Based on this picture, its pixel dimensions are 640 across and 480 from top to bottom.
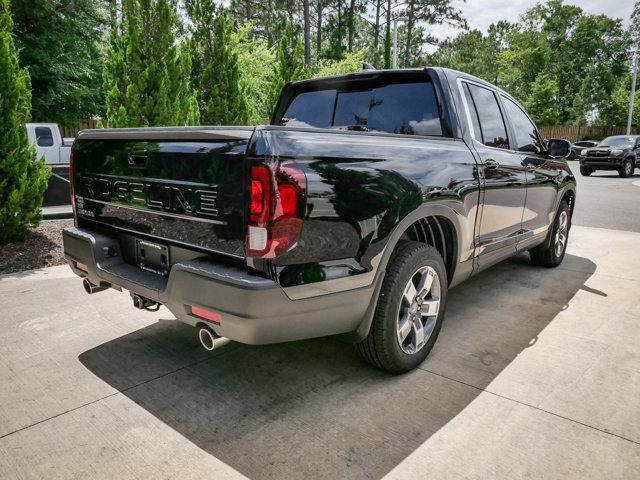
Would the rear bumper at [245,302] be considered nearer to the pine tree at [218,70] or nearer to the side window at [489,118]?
the side window at [489,118]

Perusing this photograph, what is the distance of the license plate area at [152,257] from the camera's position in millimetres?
2621

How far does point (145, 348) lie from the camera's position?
3.32 metres

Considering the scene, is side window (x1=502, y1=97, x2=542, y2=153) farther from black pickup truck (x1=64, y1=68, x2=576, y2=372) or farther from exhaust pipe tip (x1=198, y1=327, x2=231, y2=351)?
exhaust pipe tip (x1=198, y1=327, x2=231, y2=351)

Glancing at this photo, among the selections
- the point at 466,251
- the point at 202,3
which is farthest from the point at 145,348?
the point at 202,3

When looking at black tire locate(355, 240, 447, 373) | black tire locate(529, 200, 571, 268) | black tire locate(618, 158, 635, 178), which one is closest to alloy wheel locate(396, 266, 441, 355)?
black tire locate(355, 240, 447, 373)

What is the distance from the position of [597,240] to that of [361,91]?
5.20m

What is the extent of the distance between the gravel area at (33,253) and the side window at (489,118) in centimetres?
470

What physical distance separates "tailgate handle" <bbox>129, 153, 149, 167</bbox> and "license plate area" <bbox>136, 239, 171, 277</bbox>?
43 cm

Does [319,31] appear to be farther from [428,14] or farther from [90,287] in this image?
[90,287]

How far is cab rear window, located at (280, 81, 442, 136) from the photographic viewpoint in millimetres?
3424

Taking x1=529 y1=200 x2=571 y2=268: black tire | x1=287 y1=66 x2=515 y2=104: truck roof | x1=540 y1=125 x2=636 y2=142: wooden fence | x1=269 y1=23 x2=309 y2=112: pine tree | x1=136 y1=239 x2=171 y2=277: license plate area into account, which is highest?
x1=269 y1=23 x2=309 y2=112: pine tree

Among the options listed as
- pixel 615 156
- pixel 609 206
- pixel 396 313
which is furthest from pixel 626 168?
pixel 396 313

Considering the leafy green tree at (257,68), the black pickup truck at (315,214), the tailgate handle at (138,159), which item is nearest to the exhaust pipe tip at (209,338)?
the black pickup truck at (315,214)

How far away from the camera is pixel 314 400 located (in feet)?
8.81
